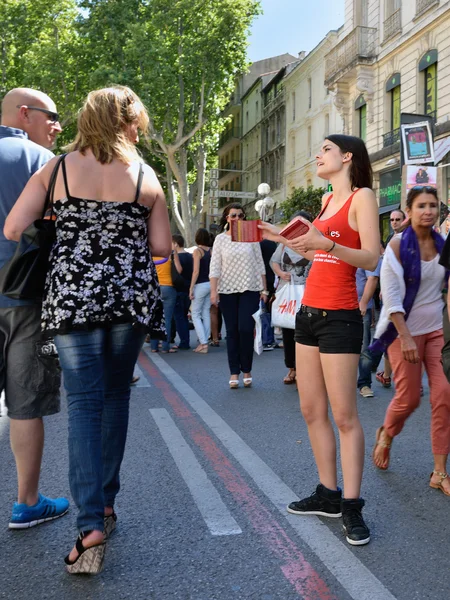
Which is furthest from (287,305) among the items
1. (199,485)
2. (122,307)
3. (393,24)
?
(393,24)

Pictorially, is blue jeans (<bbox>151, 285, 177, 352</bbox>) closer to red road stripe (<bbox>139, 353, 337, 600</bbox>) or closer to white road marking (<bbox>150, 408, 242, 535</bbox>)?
red road stripe (<bbox>139, 353, 337, 600</bbox>)

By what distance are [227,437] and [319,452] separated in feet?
6.37

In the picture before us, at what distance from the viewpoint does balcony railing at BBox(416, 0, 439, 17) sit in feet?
77.0

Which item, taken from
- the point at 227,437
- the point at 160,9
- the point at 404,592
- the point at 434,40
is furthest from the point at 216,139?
the point at 404,592

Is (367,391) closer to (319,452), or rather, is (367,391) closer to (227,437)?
(227,437)

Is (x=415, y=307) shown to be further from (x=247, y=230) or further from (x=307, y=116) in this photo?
(x=307, y=116)

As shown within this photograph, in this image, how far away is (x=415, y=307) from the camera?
14.9 feet

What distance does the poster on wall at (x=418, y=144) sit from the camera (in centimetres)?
1276

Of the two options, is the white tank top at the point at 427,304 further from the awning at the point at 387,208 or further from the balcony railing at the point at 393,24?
the balcony railing at the point at 393,24

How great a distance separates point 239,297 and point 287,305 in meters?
0.70

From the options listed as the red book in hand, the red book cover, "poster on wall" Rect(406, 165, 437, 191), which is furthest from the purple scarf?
"poster on wall" Rect(406, 165, 437, 191)

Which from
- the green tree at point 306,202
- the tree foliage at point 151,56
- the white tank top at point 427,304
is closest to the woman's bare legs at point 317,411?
the white tank top at point 427,304

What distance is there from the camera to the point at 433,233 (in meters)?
4.62

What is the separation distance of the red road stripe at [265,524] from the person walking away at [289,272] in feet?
7.07
